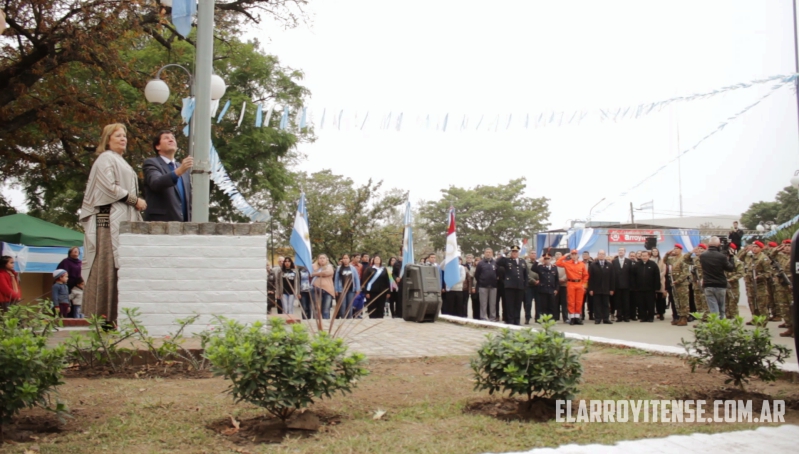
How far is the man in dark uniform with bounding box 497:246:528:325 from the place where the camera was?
52.5ft

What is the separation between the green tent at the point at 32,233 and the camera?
52.6ft

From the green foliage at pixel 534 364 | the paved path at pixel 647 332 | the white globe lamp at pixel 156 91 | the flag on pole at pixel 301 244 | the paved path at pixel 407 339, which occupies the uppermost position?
the white globe lamp at pixel 156 91

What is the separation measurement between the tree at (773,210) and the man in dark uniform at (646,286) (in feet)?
134

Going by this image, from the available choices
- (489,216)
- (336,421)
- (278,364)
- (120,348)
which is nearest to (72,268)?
(120,348)

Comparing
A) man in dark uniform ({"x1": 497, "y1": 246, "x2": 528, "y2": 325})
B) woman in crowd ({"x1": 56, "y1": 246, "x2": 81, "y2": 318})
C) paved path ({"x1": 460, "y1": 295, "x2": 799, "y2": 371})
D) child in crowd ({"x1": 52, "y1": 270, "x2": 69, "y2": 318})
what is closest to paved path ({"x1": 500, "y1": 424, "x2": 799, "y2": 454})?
paved path ({"x1": 460, "y1": 295, "x2": 799, "y2": 371})

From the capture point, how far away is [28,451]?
3697 millimetres

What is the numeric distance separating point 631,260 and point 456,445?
14.1m

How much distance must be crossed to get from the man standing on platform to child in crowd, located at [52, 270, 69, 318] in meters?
8.10

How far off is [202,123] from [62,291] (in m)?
8.90

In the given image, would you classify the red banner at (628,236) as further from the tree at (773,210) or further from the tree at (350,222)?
the tree at (773,210)

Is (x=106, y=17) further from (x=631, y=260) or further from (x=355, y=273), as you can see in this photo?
(x=631, y=260)

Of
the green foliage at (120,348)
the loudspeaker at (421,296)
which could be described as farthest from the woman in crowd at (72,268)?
the green foliage at (120,348)

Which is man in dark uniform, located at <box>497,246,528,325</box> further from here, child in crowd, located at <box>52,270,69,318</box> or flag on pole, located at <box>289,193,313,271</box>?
child in crowd, located at <box>52,270,69,318</box>

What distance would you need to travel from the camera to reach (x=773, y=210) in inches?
2158
